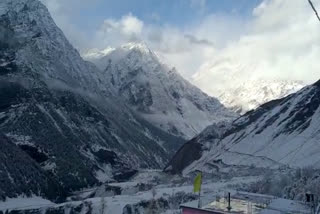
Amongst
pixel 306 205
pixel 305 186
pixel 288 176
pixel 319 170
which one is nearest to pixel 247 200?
pixel 306 205

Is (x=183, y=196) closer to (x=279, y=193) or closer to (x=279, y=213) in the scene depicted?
(x=279, y=193)

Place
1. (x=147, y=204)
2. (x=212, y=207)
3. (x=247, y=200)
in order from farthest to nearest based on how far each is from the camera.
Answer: (x=147, y=204)
(x=247, y=200)
(x=212, y=207)

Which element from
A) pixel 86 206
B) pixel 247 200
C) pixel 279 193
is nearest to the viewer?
pixel 247 200

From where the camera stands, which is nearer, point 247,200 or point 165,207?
point 247,200

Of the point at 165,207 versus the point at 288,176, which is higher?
the point at 288,176

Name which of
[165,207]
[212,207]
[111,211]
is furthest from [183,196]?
[212,207]

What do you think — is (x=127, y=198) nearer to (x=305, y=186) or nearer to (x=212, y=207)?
(x=305, y=186)
